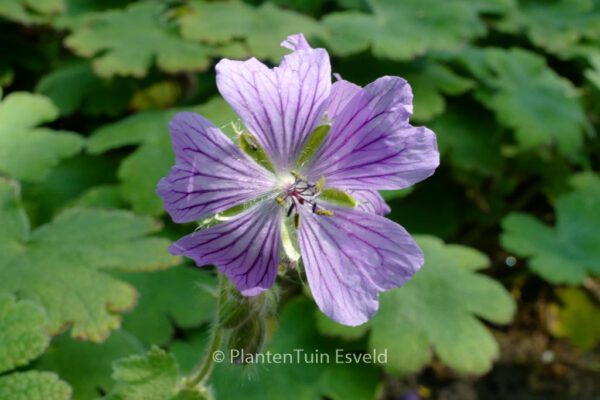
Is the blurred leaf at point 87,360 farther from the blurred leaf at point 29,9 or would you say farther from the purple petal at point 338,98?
the blurred leaf at point 29,9

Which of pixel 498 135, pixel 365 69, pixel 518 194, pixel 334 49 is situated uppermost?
pixel 334 49

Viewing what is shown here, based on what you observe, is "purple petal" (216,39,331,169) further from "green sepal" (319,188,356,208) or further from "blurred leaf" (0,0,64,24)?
"blurred leaf" (0,0,64,24)

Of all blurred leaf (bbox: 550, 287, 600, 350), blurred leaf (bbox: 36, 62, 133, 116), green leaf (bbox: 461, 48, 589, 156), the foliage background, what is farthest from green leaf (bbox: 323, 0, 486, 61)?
blurred leaf (bbox: 550, 287, 600, 350)

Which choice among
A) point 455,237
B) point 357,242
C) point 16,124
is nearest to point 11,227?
point 16,124

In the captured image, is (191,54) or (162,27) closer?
(191,54)

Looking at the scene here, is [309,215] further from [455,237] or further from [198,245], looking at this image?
[455,237]

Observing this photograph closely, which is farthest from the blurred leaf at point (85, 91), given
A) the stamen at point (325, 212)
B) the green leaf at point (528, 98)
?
the stamen at point (325, 212)
